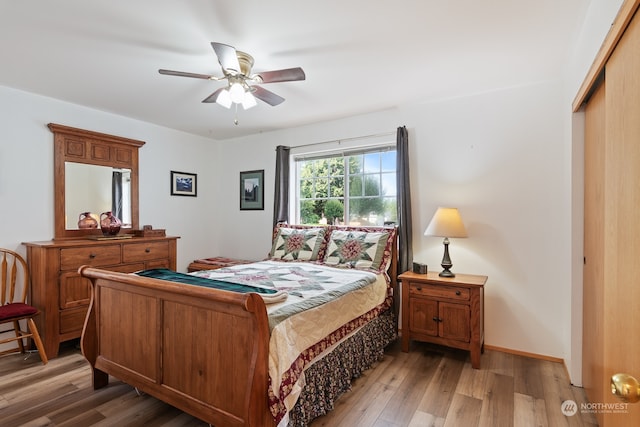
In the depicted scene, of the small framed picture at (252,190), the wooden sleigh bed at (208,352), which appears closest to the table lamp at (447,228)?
the wooden sleigh bed at (208,352)

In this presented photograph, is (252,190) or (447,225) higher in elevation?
(252,190)

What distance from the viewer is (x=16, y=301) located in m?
3.09

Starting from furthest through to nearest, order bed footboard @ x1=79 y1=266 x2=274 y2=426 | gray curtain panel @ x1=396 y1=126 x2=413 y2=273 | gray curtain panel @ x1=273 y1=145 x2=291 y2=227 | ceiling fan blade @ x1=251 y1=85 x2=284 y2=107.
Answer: gray curtain panel @ x1=273 y1=145 x2=291 y2=227 → gray curtain panel @ x1=396 y1=126 x2=413 y2=273 → ceiling fan blade @ x1=251 y1=85 x2=284 y2=107 → bed footboard @ x1=79 y1=266 x2=274 y2=426

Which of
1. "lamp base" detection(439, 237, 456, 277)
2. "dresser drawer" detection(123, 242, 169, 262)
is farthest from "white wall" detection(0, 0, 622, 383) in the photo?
"dresser drawer" detection(123, 242, 169, 262)

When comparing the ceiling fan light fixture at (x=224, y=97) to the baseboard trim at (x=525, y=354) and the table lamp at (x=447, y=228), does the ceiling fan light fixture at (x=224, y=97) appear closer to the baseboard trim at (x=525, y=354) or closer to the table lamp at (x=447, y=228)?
the table lamp at (x=447, y=228)

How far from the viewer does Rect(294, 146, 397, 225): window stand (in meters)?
3.76

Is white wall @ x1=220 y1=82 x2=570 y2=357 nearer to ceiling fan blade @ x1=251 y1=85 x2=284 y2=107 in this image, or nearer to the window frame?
the window frame

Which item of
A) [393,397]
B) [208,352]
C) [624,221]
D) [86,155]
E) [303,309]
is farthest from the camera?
[86,155]

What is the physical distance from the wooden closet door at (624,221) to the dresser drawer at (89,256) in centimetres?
383

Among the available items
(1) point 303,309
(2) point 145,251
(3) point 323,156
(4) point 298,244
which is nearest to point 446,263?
(4) point 298,244

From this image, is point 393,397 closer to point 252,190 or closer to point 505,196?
point 505,196

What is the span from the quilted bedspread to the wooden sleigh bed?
1 cm

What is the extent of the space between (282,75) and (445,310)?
91.2 inches

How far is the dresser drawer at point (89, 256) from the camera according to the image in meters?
3.00
